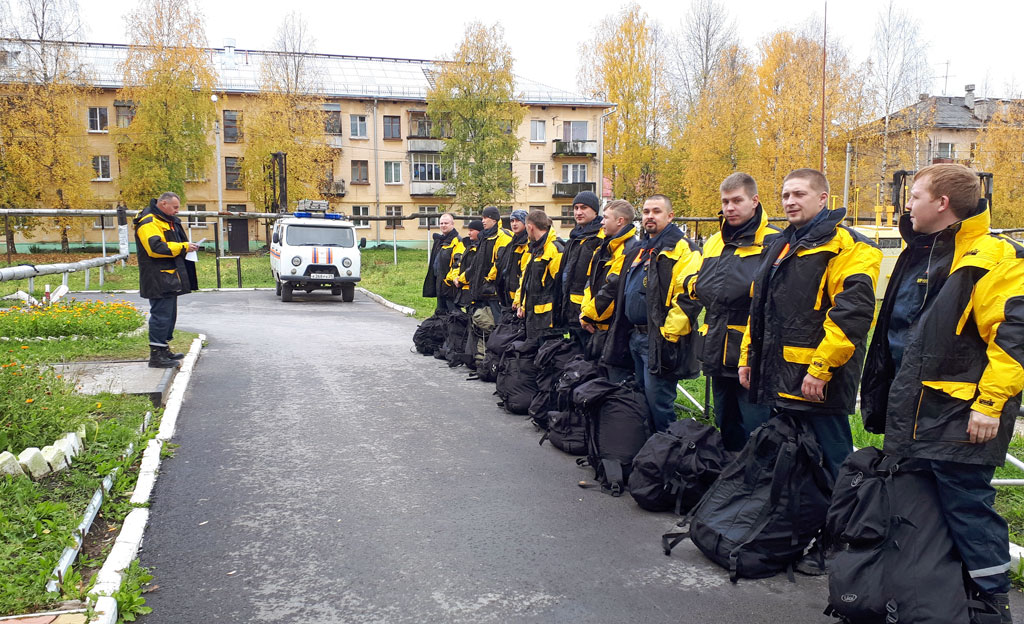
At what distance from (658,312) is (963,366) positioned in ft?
8.59

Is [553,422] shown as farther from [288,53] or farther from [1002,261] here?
[288,53]

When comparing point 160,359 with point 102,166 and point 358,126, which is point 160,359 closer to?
point 358,126

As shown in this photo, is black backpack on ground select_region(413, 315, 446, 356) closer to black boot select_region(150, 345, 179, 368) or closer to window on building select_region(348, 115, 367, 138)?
black boot select_region(150, 345, 179, 368)

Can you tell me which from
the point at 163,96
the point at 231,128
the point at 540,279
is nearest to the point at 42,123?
the point at 163,96

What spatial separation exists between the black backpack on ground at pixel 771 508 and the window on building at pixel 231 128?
167 feet

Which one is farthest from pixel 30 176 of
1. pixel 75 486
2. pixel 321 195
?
pixel 75 486

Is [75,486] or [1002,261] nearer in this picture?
[1002,261]

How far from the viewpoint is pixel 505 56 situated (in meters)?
45.0

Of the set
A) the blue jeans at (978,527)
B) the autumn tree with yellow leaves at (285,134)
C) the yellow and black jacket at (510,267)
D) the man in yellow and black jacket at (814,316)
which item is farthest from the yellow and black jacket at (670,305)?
the autumn tree with yellow leaves at (285,134)

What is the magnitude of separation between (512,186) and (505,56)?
25.0ft

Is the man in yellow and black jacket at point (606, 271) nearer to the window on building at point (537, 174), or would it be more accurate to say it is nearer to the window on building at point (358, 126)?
the window on building at point (358, 126)

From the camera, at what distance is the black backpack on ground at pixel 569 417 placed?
622cm

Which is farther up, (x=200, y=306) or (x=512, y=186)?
(x=512, y=186)

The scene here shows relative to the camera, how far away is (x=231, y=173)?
50594mm
